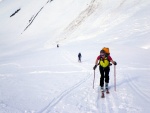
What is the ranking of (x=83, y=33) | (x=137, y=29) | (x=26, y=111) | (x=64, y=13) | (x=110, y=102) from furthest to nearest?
(x=64, y=13) < (x=83, y=33) < (x=137, y=29) < (x=110, y=102) < (x=26, y=111)

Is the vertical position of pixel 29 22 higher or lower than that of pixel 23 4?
lower

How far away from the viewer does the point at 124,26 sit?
153ft

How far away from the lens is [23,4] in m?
122

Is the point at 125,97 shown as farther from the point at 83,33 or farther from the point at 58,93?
the point at 83,33

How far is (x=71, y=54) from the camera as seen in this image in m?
Result: 32.5

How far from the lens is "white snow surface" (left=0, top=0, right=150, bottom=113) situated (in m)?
9.21

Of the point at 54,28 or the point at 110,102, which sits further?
the point at 54,28

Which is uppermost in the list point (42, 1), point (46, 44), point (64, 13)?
point (42, 1)

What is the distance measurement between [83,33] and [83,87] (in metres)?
46.0

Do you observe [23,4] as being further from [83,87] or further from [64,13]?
[83,87]

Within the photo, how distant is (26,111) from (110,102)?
293 cm

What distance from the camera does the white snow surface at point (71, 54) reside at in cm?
921

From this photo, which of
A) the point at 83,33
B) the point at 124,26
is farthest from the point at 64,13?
the point at 124,26

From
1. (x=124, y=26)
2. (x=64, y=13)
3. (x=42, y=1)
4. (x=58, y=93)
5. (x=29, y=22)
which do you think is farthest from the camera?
(x=42, y=1)
